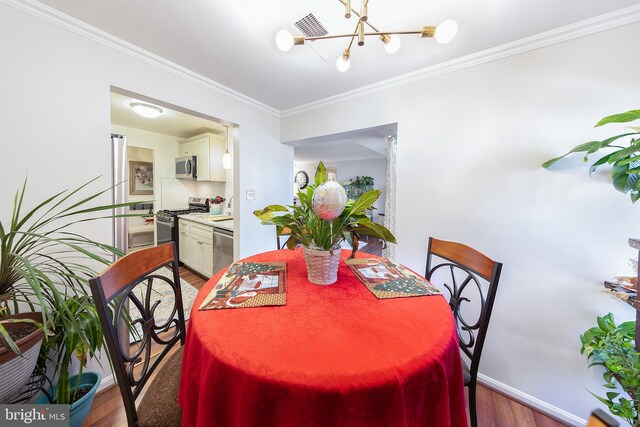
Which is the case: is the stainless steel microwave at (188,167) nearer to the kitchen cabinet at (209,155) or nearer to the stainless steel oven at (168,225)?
the kitchen cabinet at (209,155)

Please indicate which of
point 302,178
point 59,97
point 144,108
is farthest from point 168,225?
point 302,178

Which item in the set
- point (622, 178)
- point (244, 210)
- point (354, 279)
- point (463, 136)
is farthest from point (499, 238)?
point (244, 210)

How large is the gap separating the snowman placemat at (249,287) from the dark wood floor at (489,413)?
1.13 meters

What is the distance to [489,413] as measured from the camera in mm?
1367

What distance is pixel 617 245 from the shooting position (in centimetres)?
121

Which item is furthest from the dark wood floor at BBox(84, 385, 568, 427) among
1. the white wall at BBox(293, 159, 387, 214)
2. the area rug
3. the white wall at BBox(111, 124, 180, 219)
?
the white wall at BBox(293, 159, 387, 214)

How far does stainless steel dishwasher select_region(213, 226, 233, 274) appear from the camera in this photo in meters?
2.71

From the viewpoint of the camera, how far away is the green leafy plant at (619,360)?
0.89m

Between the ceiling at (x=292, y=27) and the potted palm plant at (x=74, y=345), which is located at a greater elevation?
the ceiling at (x=292, y=27)

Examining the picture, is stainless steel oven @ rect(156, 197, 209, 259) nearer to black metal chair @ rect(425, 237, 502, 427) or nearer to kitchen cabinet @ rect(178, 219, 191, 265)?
kitchen cabinet @ rect(178, 219, 191, 265)

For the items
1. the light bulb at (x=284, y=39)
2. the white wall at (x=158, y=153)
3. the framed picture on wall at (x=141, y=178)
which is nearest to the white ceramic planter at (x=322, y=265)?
the light bulb at (x=284, y=39)

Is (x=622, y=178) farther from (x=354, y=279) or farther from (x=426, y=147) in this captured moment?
(x=354, y=279)

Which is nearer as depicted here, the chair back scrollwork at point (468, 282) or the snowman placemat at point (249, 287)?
the snowman placemat at point (249, 287)

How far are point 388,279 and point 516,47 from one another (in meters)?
1.72
